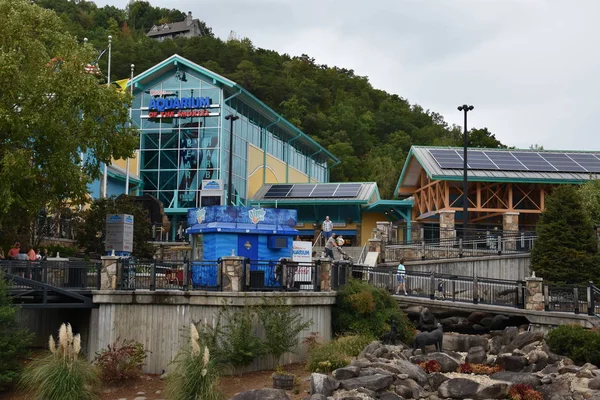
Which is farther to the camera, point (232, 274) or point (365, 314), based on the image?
point (365, 314)

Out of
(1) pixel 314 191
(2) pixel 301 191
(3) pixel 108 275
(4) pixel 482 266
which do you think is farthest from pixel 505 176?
(3) pixel 108 275

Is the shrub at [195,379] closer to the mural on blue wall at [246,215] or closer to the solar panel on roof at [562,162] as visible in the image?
the mural on blue wall at [246,215]

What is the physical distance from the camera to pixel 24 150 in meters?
22.9

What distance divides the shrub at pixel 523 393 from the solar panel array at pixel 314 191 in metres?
33.1

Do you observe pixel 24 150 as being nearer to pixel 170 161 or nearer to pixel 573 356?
pixel 573 356

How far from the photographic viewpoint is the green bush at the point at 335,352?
2011 cm

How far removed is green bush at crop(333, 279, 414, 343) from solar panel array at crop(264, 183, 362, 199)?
28.0m

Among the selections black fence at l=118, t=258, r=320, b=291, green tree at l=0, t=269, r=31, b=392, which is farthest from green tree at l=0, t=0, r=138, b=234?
black fence at l=118, t=258, r=320, b=291

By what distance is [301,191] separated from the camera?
174 ft

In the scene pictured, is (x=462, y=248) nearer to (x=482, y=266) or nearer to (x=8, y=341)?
(x=482, y=266)

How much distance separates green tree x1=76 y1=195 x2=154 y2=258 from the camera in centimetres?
3331

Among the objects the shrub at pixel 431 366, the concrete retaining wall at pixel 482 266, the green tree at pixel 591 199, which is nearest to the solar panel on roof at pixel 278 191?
the concrete retaining wall at pixel 482 266

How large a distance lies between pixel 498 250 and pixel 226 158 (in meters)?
22.5

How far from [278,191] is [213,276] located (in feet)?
104
